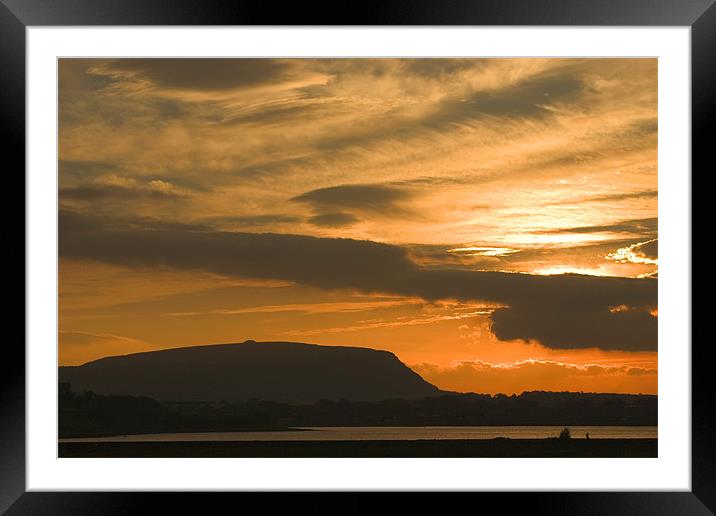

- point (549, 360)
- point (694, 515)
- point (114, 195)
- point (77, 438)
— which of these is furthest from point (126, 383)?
point (694, 515)

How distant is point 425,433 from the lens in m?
5.41

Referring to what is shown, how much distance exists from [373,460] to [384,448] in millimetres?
3341

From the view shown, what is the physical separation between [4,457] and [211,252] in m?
3.01

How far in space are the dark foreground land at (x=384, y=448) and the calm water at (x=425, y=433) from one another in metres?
0.04

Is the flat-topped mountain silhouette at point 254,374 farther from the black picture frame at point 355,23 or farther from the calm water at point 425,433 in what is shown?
the black picture frame at point 355,23

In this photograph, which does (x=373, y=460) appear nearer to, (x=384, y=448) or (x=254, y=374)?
(x=254, y=374)

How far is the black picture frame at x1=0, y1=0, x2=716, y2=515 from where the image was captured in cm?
197

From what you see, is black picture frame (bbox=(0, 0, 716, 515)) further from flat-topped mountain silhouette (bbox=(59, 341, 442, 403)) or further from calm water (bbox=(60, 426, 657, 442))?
calm water (bbox=(60, 426, 657, 442))

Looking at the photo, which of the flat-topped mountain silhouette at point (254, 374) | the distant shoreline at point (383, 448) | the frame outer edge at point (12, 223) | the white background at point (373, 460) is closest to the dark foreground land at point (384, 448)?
the distant shoreline at point (383, 448)

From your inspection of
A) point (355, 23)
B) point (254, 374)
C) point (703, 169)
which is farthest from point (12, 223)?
point (254, 374)

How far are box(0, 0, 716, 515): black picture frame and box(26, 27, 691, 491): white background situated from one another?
0.13 feet

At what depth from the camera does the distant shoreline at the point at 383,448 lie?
5.27 metres

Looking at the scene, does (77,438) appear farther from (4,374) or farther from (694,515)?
(694,515)

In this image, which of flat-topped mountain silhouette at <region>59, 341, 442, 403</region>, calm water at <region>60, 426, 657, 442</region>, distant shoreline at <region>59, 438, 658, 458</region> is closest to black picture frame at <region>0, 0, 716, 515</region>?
flat-topped mountain silhouette at <region>59, 341, 442, 403</region>
